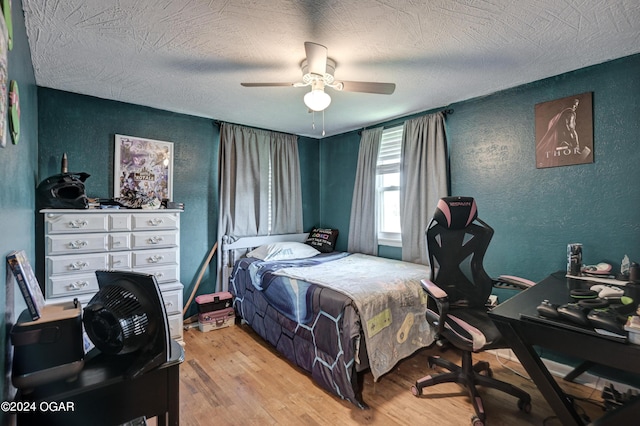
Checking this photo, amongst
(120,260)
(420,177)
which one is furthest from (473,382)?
(120,260)

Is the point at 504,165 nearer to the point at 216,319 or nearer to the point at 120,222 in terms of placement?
the point at 216,319

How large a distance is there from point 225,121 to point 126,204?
1507mm

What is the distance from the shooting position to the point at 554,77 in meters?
2.41

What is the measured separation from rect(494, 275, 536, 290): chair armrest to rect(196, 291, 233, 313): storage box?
2.70 meters

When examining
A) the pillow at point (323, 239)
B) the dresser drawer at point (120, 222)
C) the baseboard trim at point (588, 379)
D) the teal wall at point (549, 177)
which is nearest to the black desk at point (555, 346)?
the baseboard trim at point (588, 379)

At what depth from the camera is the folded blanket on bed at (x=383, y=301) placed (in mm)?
2117

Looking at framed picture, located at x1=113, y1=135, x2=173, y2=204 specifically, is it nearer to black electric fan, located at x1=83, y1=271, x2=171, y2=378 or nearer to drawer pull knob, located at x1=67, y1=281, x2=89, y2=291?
drawer pull knob, located at x1=67, y1=281, x2=89, y2=291

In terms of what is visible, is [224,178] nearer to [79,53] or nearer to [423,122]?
[79,53]

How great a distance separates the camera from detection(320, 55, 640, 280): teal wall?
6.91ft

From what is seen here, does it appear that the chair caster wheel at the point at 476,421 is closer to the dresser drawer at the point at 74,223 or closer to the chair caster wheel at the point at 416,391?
the chair caster wheel at the point at 416,391

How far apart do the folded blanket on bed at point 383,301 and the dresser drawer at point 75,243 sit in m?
1.51

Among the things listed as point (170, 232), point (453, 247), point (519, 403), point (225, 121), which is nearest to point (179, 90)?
point (225, 121)

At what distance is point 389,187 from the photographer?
3.72 meters

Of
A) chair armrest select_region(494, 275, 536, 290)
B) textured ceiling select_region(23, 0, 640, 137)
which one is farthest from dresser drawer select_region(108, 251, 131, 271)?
chair armrest select_region(494, 275, 536, 290)
